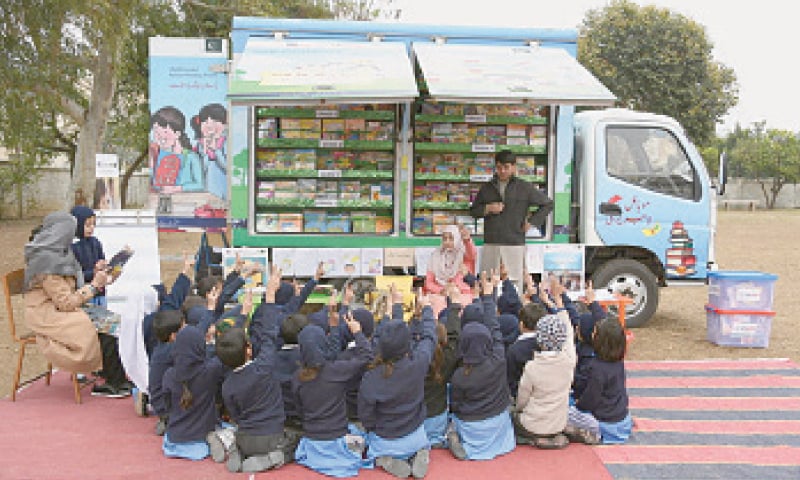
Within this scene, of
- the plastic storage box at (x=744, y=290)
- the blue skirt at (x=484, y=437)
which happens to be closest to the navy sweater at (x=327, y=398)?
the blue skirt at (x=484, y=437)

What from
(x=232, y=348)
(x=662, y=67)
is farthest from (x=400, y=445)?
(x=662, y=67)

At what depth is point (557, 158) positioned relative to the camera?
24.4 feet

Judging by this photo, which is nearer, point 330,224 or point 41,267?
point 41,267

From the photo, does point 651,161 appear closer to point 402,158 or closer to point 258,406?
point 402,158

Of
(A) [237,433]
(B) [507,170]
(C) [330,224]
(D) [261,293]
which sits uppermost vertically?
(B) [507,170]

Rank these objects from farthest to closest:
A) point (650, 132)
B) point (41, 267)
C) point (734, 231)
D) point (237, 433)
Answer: point (734, 231), point (650, 132), point (41, 267), point (237, 433)

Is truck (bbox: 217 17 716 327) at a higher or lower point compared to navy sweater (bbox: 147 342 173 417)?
higher

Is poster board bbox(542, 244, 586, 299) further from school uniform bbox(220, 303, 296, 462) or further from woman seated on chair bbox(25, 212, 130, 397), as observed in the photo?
woman seated on chair bbox(25, 212, 130, 397)

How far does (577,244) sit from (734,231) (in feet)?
59.6

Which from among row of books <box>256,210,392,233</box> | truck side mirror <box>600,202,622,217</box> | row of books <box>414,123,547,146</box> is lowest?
row of books <box>256,210,392,233</box>

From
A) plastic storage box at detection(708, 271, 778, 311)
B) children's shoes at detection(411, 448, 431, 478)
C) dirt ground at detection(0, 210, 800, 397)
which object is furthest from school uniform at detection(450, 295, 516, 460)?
plastic storage box at detection(708, 271, 778, 311)

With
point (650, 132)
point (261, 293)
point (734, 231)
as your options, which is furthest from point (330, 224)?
point (734, 231)

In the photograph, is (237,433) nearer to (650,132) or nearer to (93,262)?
(93,262)

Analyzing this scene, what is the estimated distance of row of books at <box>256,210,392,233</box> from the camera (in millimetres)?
7246
